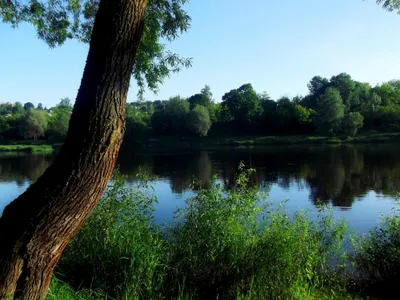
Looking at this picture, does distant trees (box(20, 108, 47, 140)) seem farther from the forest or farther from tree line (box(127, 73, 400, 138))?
tree line (box(127, 73, 400, 138))

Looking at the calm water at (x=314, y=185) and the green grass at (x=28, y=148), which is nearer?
the calm water at (x=314, y=185)

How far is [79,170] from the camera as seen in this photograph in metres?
3.00

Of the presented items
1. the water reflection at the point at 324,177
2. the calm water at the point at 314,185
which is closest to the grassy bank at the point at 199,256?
the calm water at the point at 314,185

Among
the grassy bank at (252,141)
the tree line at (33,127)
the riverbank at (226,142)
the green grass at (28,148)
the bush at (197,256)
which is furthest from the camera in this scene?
the tree line at (33,127)

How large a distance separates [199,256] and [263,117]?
7100cm

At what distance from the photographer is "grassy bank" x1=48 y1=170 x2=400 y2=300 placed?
18.2 ft

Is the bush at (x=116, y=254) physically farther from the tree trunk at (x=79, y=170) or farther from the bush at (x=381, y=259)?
the bush at (x=381, y=259)

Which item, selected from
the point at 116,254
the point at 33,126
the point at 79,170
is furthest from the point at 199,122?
the point at 79,170

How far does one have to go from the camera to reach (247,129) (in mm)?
76188

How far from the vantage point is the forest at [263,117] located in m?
66.4

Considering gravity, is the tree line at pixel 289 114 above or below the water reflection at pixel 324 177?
above

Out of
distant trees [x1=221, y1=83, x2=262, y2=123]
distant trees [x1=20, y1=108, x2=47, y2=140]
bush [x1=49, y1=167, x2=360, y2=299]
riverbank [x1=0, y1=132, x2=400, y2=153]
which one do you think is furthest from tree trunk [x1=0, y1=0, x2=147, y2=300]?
distant trees [x1=20, y1=108, x2=47, y2=140]

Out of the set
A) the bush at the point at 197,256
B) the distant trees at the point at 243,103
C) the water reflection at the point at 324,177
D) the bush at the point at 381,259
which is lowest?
the water reflection at the point at 324,177

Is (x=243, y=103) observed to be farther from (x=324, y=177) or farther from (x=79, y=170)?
(x=79, y=170)
